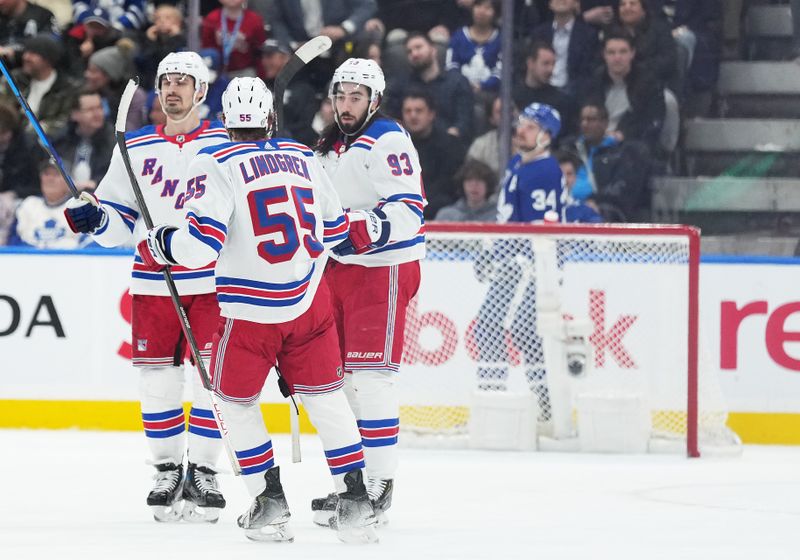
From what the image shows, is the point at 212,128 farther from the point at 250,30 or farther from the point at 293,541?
the point at 250,30

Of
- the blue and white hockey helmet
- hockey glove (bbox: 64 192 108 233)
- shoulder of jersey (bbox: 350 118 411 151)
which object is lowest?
hockey glove (bbox: 64 192 108 233)

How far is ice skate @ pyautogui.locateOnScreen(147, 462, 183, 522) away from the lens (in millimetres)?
4477

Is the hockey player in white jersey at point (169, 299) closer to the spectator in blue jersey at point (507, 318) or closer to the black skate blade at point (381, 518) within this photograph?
the black skate blade at point (381, 518)

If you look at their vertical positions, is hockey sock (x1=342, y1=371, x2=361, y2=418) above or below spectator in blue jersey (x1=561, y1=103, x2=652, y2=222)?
below

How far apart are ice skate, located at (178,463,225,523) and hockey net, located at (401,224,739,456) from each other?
198 cm

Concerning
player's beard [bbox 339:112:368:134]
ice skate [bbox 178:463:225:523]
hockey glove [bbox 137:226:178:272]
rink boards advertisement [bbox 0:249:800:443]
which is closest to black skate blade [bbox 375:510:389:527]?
ice skate [bbox 178:463:225:523]

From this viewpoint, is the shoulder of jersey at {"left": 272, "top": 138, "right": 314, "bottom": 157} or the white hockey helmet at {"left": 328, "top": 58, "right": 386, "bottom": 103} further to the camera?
the white hockey helmet at {"left": 328, "top": 58, "right": 386, "bottom": 103}

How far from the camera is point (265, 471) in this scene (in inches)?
159

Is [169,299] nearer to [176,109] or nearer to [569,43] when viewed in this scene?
[176,109]

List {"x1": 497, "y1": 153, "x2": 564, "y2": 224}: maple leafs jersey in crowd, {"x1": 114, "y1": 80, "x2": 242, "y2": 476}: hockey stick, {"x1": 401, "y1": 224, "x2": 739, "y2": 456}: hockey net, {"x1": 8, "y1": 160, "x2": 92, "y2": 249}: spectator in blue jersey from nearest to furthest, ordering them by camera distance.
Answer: {"x1": 114, "y1": 80, "x2": 242, "y2": 476}: hockey stick, {"x1": 401, "y1": 224, "x2": 739, "y2": 456}: hockey net, {"x1": 497, "y1": 153, "x2": 564, "y2": 224}: maple leafs jersey in crowd, {"x1": 8, "y1": 160, "x2": 92, "y2": 249}: spectator in blue jersey

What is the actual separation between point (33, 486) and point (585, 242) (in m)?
2.54

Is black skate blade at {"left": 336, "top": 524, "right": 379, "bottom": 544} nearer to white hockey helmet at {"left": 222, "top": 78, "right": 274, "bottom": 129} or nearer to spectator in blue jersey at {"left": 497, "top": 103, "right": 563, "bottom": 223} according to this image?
white hockey helmet at {"left": 222, "top": 78, "right": 274, "bottom": 129}

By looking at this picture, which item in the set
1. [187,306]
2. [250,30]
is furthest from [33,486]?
[250,30]

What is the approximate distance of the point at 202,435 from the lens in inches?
177
